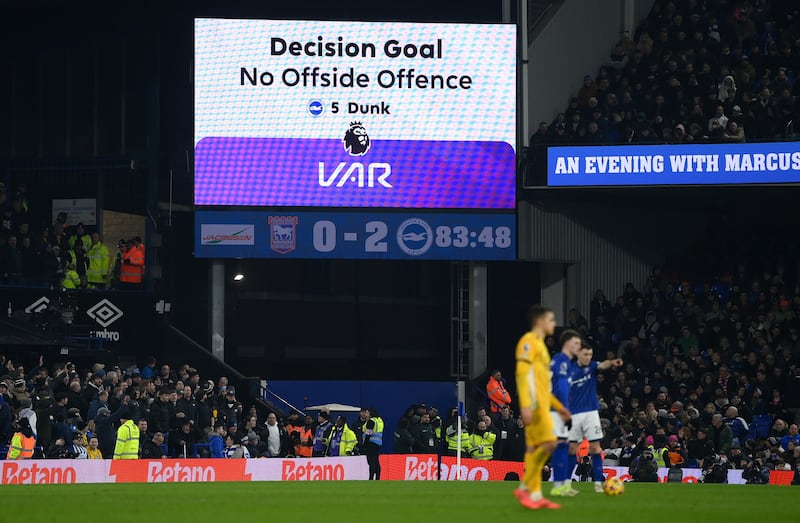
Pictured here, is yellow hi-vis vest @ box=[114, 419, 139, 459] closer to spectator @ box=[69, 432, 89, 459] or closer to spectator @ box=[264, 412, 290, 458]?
spectator @ box=[69, 432, 89, 459]

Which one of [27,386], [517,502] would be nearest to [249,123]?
[27,386]

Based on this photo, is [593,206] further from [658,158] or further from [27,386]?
[27,386]

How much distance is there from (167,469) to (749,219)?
18.6 metres

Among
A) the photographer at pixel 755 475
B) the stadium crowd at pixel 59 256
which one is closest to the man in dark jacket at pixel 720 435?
the photographer at pixel 755 475

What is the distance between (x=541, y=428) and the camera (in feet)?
45.9

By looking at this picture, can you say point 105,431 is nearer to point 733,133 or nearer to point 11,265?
point 11,265

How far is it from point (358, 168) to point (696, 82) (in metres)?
8.25

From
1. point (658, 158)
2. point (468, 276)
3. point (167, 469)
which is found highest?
point (658, 158)

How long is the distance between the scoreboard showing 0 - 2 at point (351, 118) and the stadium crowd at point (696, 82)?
6.79 ft

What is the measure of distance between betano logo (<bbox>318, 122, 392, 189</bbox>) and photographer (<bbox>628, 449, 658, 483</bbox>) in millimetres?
9781

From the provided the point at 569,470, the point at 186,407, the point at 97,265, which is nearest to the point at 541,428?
the point at 569,470

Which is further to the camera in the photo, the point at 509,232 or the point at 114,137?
the point at 114,137

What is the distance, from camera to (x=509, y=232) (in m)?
32.6

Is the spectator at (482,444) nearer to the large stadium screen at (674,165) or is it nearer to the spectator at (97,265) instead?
the large stadium screen at (674,165)
